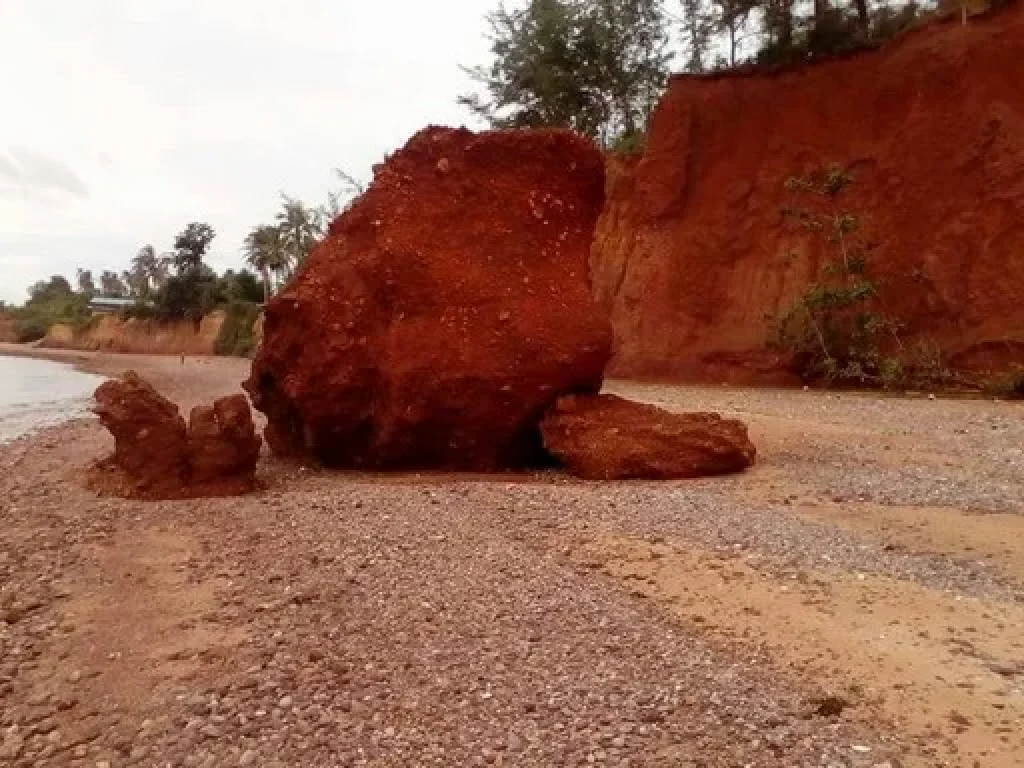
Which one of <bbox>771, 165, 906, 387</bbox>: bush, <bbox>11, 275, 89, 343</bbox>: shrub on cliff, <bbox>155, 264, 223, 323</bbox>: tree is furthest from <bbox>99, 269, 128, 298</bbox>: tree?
<bbox>771, 165, 906, 387</bbox>: bush

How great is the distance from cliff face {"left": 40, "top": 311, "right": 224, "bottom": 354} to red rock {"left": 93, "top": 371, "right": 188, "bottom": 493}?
→ 134 feet

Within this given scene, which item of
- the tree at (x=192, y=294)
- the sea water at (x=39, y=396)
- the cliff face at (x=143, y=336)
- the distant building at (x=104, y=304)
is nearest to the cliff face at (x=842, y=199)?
the sea water at (x=39, y=396)

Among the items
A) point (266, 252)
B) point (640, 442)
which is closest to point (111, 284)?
point (266, 252)

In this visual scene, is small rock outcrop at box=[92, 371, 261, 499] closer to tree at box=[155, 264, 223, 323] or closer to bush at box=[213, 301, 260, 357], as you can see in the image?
bush at box=[213, 301, 260, 357]

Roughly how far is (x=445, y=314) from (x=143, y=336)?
168 feet

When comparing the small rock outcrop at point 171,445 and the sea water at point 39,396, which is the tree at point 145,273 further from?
the small rock outcrop at point 171,445

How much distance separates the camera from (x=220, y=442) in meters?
8.56

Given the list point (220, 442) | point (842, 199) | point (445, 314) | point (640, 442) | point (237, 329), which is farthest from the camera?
point (237, 329)

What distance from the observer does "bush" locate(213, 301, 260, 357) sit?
4441 centimetres

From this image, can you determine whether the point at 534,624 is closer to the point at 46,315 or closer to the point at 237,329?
the point at 237,329

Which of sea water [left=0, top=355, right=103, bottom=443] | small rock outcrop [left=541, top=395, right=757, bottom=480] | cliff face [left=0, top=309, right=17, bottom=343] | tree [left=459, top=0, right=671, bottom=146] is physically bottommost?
sea water [left=0, top=355, right=103, bottom=443]

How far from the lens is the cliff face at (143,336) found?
49.7 m

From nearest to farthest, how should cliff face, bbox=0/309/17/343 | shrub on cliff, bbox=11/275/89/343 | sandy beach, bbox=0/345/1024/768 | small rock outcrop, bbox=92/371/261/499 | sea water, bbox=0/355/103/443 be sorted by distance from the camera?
sandy beach, bbox=0/345/1024/768 → small rock outcrop, bbox=92/371/261/499 → sea water, bbox=0/355/103/443 → shrub on cliff, bbox=11/275/89/343 → cliff face, bbox=0/309/17/343

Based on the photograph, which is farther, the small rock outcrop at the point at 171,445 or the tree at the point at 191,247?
the tree at the point at 191,247
